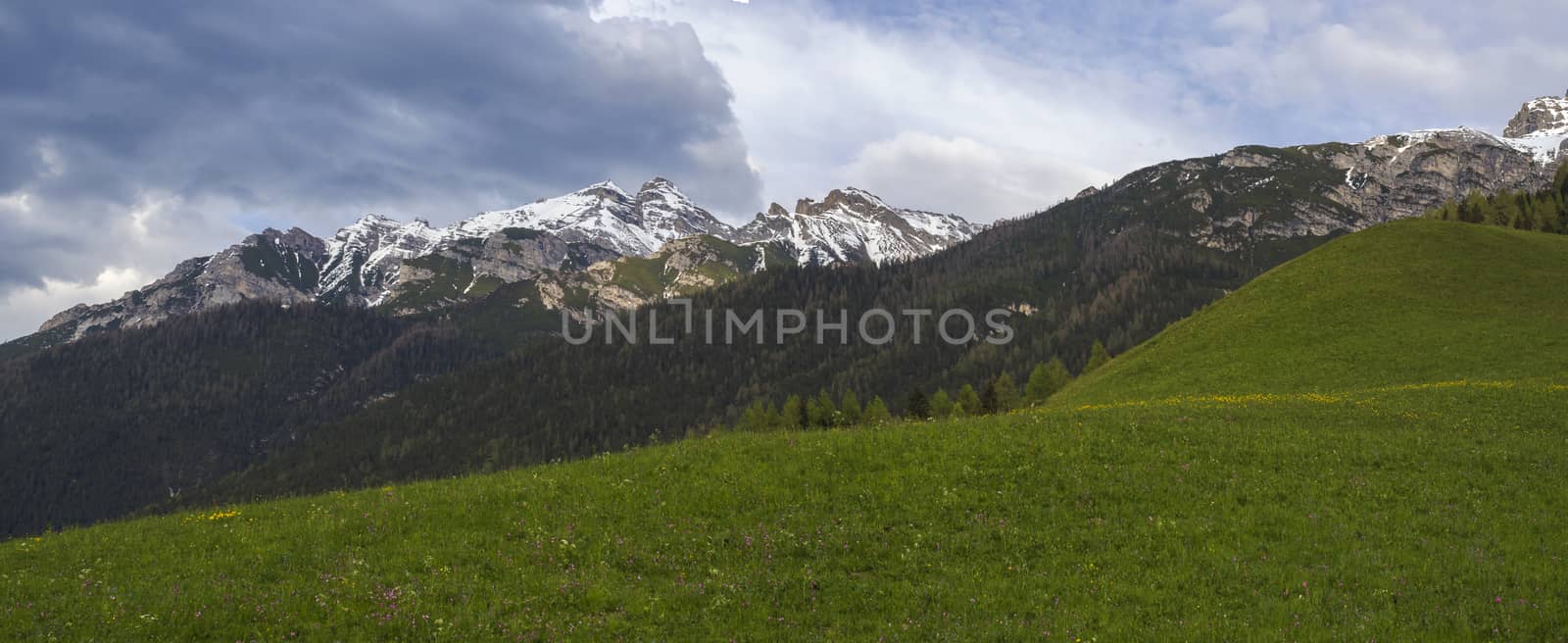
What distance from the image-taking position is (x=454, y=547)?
723 inches

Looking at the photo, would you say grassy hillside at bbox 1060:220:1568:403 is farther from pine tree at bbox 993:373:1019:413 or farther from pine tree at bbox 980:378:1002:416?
pine tree at bbox 993:373:1019:413

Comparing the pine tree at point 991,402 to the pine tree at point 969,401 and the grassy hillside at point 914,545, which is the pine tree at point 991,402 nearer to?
the pine tree at point 969,401

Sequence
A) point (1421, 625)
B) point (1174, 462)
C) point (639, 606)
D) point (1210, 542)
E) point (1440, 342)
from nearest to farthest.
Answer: point (1421, 625)
point (639, 606)
point (1210, 542)
point (1174, 462)
point (1440, 342)

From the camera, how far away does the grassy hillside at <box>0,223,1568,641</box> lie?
1444 centimetres

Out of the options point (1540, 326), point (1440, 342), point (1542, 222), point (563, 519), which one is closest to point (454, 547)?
point (563, 519)

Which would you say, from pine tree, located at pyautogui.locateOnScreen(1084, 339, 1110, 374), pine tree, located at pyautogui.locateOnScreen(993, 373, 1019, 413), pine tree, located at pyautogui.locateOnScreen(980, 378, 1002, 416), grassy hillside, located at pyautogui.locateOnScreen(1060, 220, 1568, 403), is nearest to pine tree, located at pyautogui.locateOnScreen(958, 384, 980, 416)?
pine tree, located at pyautogui.locateOnScreen(980, 378, 1002, 416)

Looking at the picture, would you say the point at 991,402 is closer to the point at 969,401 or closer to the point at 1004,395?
the point at 969,401

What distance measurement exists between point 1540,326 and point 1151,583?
189 feet

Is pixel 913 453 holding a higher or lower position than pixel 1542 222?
lower

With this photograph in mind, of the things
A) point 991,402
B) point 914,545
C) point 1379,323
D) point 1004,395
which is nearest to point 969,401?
point 991,402

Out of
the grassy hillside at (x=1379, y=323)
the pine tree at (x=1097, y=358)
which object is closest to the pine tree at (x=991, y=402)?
the pine tree at (x=1097, y=358)

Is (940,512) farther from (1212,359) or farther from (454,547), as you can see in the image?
(1212,359)

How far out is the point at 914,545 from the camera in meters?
18.2

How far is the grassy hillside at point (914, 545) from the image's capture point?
14.4 metres
